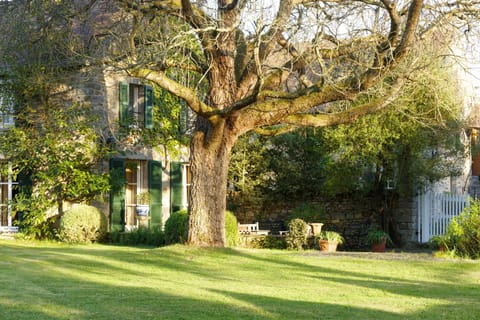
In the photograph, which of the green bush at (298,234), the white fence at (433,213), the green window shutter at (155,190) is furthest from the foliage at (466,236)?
the green window shutter at (155,190)

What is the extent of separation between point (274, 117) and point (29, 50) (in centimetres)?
679

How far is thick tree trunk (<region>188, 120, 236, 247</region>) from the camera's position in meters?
15.9

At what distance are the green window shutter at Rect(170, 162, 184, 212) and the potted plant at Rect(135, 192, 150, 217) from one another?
101cm

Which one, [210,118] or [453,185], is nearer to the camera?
[210,118]

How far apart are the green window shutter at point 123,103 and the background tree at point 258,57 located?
5.93 meters

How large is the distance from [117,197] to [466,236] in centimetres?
1044

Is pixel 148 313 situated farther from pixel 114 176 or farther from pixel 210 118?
pixel 114 176

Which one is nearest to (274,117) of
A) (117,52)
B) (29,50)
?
(117,52)

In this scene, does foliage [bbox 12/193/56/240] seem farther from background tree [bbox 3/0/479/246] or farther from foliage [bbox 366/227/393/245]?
foliage [bbox 366/227/393/245]

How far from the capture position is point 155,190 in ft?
77.7

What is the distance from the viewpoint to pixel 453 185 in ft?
96.2

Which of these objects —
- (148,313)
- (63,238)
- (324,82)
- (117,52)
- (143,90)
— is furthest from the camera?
(143,90)

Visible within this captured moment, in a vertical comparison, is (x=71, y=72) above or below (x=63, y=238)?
above

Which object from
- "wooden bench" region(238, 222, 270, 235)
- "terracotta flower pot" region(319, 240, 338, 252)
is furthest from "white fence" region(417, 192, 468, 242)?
"wooden bench" region(238, 222, 270, 235)
